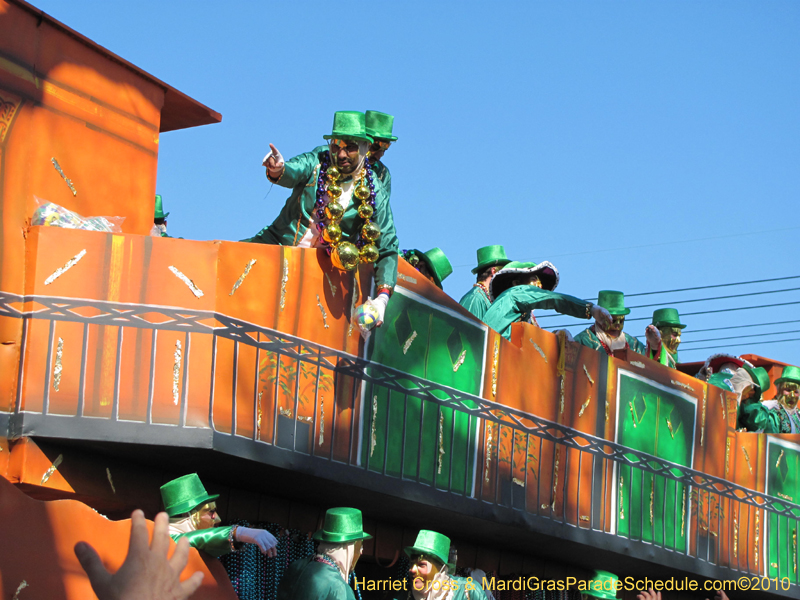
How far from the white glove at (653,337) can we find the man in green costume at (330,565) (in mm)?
5431

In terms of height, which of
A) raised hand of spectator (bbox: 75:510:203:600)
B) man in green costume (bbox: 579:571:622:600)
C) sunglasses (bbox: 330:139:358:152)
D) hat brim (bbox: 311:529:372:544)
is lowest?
raised hand of spectator (bbox: 75:510:203:600)

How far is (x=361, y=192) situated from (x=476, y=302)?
2.56m

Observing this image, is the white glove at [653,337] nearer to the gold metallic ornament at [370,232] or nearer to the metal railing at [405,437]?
the metal railing at [405,437]

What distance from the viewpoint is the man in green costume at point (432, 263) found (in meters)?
9.93

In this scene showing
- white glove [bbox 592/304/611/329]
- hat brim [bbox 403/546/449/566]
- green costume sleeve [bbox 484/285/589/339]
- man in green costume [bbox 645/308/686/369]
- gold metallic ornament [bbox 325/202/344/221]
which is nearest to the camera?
hat brim [bbox 403/546/449/566]

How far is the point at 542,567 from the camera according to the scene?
1030 centimetres

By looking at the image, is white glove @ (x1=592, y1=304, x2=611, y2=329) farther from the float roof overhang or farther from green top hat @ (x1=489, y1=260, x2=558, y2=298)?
the float roof overhang

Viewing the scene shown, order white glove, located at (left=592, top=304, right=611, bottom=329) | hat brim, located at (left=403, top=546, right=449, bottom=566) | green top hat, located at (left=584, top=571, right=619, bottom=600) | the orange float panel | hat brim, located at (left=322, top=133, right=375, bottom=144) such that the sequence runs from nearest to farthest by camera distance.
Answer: the orange float panel → hat brim, located at (left=403, top=546, right=449, bottom=566) → hat brim, located at (left=322, top=133, right=375, bottom=144) → green top hat, located at (left=584, top=571, right=619, bottom=600) → white glove, located at (left=592, top=304, right=611, bottom=329)

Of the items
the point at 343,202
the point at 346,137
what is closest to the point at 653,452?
the point at 343,202

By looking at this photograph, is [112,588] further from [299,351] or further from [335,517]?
[299,351]

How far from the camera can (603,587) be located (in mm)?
9062

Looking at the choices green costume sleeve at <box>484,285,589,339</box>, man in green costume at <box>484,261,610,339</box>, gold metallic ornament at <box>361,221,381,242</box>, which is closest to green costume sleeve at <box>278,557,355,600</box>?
gold metallic ornament at <box>361,221,381,242</box>

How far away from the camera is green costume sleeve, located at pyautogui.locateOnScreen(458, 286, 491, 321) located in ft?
32.6

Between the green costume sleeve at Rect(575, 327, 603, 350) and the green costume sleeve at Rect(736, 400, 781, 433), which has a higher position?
the green costume sleeve at Rect(575, 327, 603, 350)
